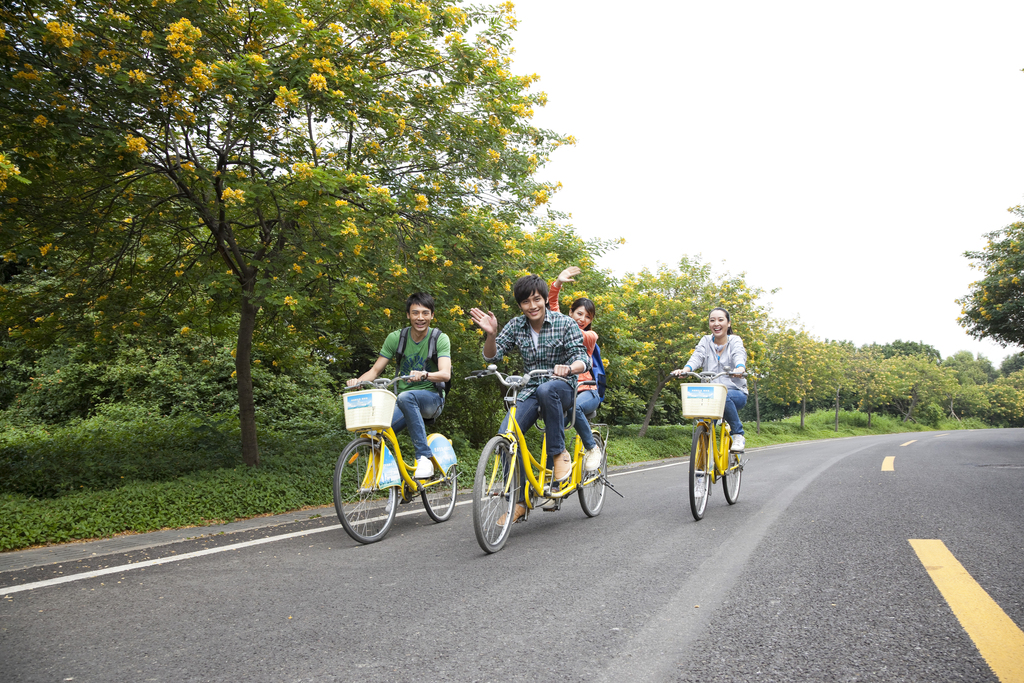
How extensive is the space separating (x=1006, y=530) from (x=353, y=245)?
6508mm

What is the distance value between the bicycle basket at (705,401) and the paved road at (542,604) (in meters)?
0.96

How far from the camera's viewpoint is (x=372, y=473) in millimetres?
5391

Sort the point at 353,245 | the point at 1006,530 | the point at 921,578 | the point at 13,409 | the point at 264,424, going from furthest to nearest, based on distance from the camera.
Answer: the point at 13,409, the point at 264,424, the point at 353,245, the point at 1006,530, the point at 921,578

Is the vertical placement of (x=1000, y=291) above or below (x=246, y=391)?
above

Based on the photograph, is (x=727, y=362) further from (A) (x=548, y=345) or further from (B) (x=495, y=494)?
(B) (x=495, y=494)

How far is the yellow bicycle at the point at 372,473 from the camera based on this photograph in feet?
16.7

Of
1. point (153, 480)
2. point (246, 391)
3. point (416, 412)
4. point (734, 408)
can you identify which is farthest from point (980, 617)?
point (246, 391)

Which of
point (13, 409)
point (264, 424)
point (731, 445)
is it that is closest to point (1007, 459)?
point (731, 445)

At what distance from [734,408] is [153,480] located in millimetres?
6690

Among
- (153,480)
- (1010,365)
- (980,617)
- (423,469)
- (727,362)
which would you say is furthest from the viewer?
(1010,365)

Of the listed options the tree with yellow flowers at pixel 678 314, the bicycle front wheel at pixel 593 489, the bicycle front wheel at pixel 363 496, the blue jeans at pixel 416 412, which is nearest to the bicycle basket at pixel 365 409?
the bicycle front wheel at pixel 363 496

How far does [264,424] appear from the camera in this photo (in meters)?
14.3

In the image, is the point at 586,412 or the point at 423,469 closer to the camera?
the point at 423,469

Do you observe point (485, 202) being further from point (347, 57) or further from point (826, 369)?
point (826, 369)
